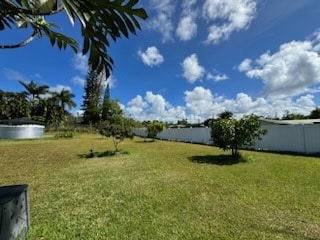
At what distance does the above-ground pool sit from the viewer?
3047 cm

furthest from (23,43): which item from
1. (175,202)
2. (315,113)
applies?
(315,113)

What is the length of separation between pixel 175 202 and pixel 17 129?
30330mm

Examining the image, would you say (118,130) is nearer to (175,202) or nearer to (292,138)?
(292,138)

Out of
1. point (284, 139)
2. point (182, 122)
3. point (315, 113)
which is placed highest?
point (182, 122)

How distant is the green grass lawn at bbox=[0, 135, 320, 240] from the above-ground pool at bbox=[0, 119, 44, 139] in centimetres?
2387

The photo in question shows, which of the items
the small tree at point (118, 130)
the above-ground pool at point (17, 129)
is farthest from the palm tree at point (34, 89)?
the small tree at point (118, 130)

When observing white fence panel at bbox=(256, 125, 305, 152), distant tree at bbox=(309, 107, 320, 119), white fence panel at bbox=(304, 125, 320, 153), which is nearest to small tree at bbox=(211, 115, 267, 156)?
white fence panel at bbox=(304, 125, 320, 153)

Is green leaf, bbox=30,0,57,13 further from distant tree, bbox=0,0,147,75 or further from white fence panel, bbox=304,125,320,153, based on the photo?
white fence panel, bbox=304,125,320,153

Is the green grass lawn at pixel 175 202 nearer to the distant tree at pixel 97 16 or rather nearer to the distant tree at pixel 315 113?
the distant tree at pixel 97 16

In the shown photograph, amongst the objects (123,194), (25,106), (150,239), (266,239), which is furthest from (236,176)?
(25,106)

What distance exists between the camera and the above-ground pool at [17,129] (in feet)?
100.0

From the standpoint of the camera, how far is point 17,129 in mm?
30609

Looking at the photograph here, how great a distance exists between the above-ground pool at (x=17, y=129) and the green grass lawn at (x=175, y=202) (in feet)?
78.3

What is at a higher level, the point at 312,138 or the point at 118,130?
the point at 118,130
